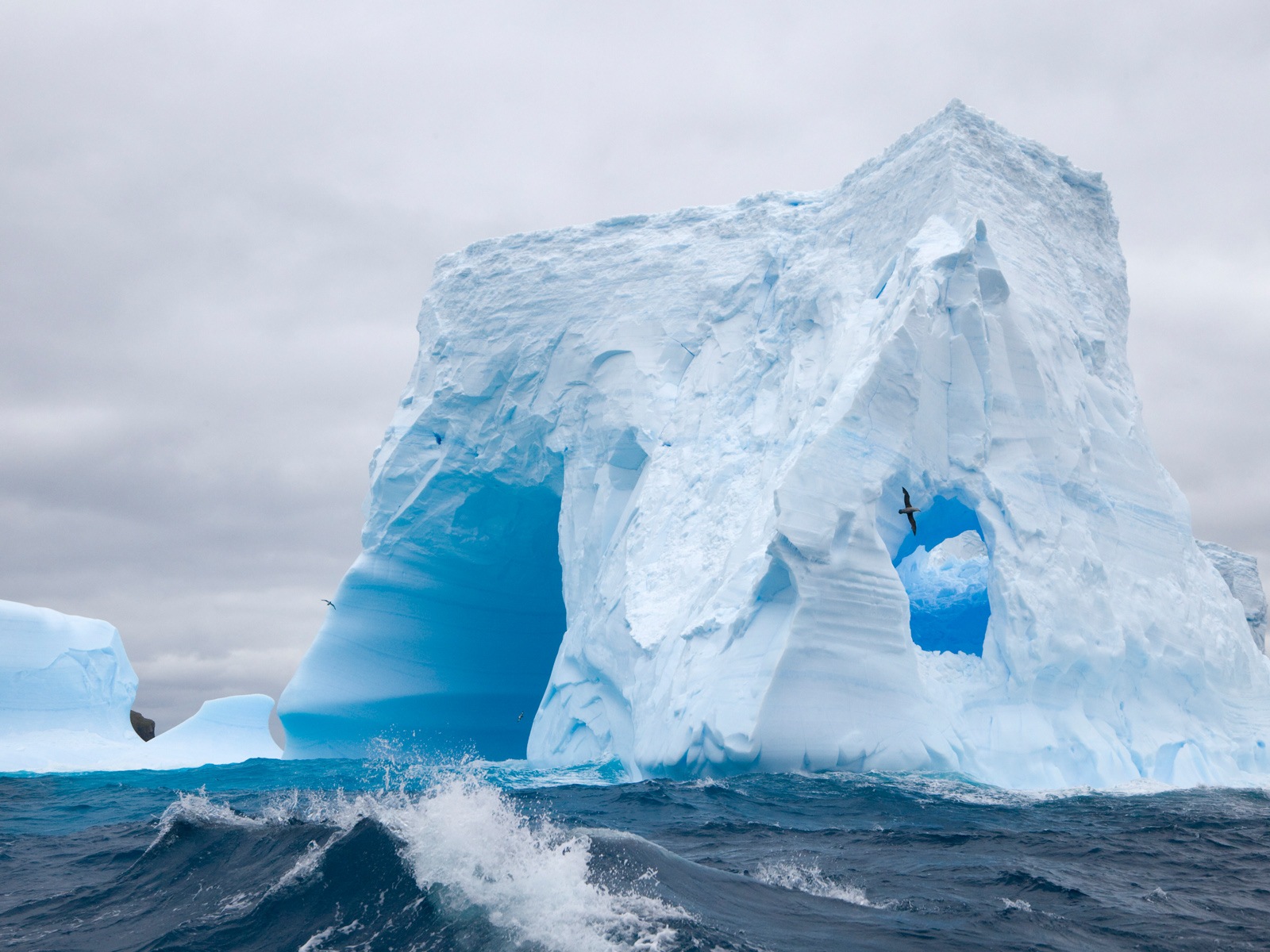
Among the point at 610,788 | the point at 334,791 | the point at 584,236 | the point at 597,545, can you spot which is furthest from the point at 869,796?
the point at 584,236

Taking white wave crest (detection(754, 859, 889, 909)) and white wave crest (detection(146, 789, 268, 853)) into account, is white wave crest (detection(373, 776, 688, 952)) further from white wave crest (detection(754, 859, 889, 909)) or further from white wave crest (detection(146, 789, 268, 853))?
white wave crest (detection(146, 789, 268, 853))

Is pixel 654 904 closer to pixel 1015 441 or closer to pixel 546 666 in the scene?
pixel 1015 441

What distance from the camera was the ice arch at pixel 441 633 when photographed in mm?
16516

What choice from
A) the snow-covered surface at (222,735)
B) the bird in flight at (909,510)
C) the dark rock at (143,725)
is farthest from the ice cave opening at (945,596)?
the dark rock at (143,725)

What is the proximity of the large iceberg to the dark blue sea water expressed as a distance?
2.05 meters

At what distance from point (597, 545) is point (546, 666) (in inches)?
223

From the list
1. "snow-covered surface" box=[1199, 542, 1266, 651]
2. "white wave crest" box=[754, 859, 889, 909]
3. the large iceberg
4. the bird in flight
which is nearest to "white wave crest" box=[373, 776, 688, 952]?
"white wave crest" box=[754, 859, 889, 909]

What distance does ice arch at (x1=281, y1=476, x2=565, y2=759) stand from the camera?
16516 mm

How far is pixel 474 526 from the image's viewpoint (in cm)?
1670

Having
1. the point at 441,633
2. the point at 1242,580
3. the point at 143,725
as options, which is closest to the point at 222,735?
the point at 441,633

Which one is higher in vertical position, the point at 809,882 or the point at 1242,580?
the point at 1242,580

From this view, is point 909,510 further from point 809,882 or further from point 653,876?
point 653,876

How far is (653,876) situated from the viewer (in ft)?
15.9

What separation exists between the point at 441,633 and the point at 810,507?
9300 millimetres
